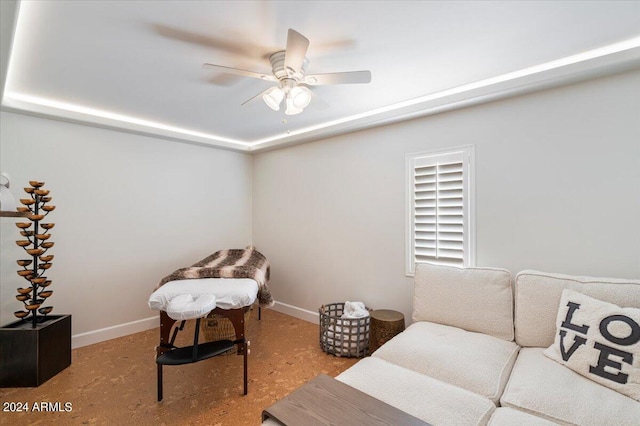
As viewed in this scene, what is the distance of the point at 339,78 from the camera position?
1792 millimetres

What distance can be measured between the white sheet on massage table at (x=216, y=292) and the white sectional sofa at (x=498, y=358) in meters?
0.98

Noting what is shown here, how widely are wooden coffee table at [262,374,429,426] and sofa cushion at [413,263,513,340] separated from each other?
1.13 meters

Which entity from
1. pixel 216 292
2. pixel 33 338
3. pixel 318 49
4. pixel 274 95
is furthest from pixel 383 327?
pixel 33 338

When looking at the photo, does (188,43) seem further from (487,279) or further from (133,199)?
(487,279)

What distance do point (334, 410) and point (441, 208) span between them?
1.92 meters

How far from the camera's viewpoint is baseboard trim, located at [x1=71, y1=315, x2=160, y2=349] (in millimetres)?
2938

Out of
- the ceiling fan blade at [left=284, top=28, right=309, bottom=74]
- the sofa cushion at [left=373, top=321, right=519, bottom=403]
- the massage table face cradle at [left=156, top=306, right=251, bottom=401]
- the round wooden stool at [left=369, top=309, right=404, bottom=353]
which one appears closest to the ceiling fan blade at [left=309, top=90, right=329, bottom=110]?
the ceiling fan blade at [left=284, top=28, right=309, bottom=74]

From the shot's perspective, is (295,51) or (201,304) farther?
(201,304)

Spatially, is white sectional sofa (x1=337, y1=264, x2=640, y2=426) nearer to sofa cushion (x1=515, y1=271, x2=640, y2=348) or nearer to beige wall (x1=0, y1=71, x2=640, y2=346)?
sofa cushion (x1=515, y1=271, x2=640, y2=348)

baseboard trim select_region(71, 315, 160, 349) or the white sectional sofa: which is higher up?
the white sectional sofa

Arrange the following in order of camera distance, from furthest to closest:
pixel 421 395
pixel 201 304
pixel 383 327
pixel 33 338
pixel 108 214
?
1. pixel 108 214
2. pixel 383 327
3. pixel 33 338
4. pixel 201 304
5. pixel 421 395

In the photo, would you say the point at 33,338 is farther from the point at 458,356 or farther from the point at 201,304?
the point at 458,356

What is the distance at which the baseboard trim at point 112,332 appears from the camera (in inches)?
116

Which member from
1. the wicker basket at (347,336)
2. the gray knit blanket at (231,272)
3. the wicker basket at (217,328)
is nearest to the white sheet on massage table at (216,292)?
the gray knit blanket at (231,272)
